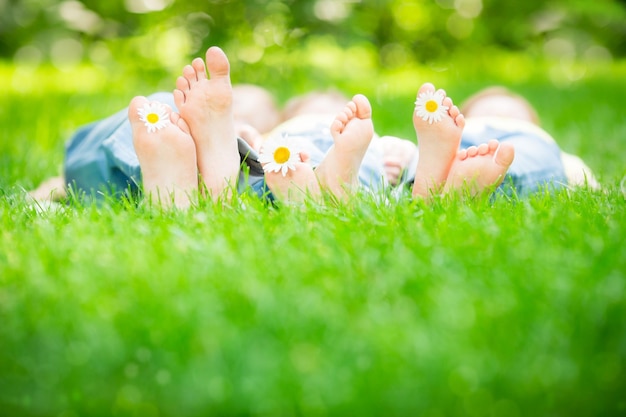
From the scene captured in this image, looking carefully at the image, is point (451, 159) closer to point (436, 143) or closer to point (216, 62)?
point (436, 143)

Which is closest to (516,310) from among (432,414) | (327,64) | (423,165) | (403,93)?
(432,414)

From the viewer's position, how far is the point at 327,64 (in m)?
4.18

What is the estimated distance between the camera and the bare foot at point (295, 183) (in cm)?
148

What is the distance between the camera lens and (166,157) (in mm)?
1478

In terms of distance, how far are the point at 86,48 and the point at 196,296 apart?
5706 mm

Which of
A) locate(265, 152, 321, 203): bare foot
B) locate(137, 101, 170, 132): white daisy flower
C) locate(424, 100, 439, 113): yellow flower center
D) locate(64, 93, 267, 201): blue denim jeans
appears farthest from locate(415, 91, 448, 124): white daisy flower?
locate(137, 101, 170, 132): white daisy flower

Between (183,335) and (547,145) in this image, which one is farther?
(547,145)

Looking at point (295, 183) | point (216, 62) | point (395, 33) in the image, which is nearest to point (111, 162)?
point (216, 62)

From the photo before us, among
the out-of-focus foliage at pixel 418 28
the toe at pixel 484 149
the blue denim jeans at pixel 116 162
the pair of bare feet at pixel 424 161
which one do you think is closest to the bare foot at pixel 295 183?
the pair of bare feet at pixel 424 161

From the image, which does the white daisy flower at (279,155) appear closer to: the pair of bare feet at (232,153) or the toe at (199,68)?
the pair of bare feet at (232,153)

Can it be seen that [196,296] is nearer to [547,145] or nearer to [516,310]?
[516,310]

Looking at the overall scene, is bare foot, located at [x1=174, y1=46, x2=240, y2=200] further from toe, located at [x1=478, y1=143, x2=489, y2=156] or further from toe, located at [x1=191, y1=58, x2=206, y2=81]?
toe, located at [x1=478, y1=143, x2=489, y2=156]

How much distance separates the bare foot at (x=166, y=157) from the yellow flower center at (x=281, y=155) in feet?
0.61

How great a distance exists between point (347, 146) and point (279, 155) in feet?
0.48
